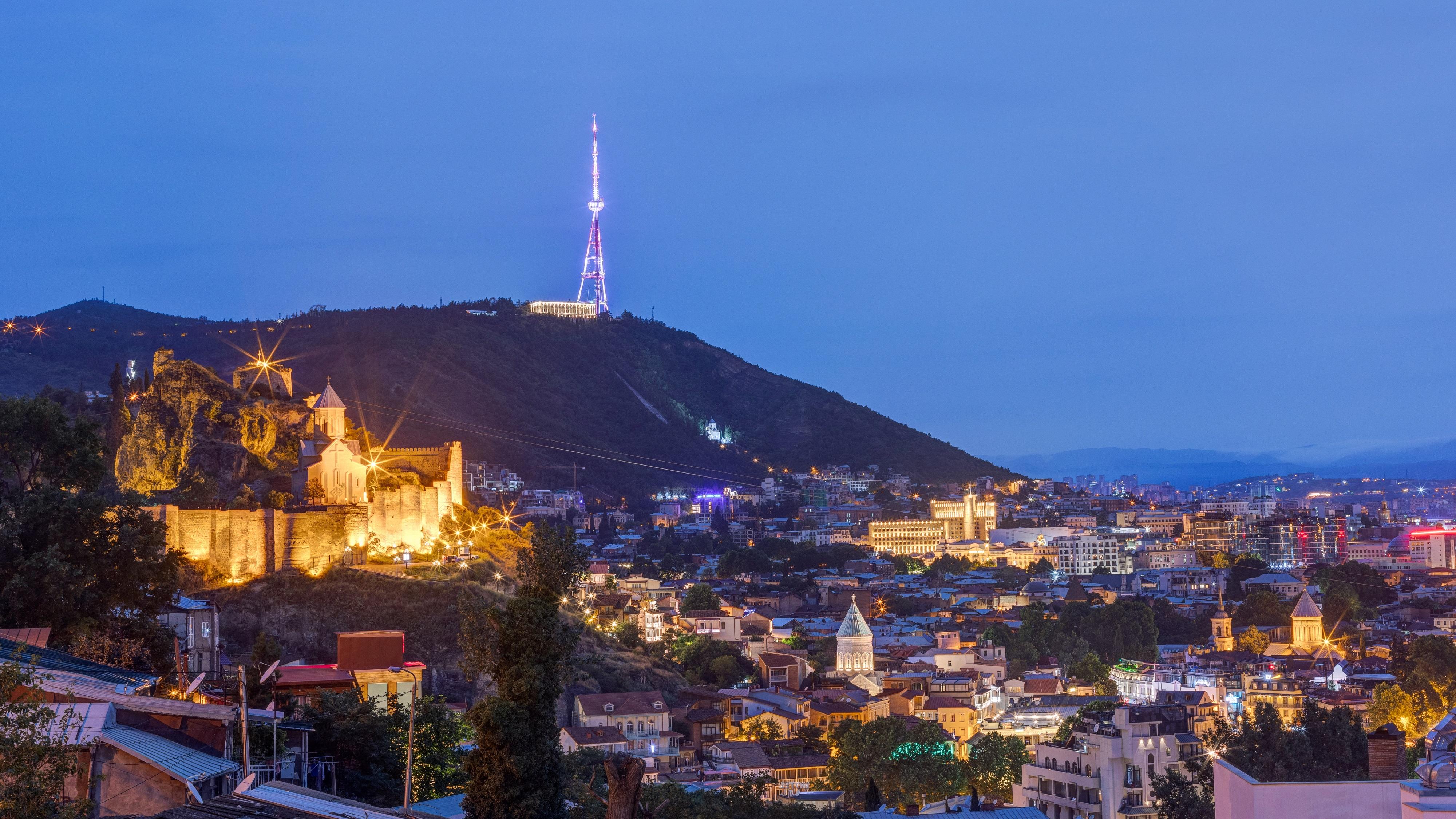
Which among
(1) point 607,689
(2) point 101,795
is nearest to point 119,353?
(1) point 607,689

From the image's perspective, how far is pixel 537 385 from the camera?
85.1 meters

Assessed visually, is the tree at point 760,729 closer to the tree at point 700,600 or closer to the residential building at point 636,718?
the residential building at point 636,718

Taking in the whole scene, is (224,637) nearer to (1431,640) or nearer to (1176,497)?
(1431,640)

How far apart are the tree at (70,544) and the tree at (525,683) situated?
4.68m

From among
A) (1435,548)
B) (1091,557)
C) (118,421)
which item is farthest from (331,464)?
(1435,548)

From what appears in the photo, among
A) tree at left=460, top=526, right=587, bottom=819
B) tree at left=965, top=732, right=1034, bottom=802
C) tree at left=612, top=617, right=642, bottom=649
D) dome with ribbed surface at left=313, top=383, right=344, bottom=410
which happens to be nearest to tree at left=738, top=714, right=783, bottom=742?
tree at left=965, top=732, right=1034, bottom=802

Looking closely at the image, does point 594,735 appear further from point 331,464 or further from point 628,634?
point 628,634

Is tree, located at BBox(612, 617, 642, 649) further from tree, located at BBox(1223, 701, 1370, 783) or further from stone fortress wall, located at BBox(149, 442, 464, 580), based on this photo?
tree, located at BBox(1223, 701, 1370, 783)

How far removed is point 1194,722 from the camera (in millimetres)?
29047

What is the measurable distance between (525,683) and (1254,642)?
49.3 metres

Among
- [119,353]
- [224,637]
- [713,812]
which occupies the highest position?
[119,353]

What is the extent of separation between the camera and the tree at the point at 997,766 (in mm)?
29391

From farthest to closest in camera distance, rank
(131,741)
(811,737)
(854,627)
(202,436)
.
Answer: (854,627) < (811,737) < (202,436) < (131,741)

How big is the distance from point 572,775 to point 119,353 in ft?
192
